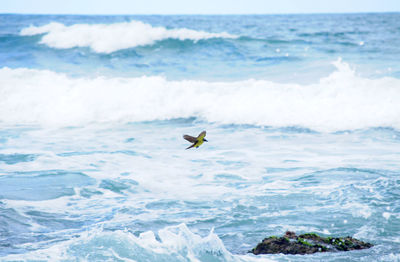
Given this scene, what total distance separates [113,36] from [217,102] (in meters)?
11.9

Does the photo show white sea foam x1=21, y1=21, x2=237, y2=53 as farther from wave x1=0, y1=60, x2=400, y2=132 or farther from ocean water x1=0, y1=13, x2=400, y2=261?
wave x1=0, y1=60, x2=400, y2=132

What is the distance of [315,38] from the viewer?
23250 millimetres

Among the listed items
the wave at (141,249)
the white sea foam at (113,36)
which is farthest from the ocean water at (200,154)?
the white sea foam at (113,36)

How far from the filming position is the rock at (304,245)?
14.6 ft

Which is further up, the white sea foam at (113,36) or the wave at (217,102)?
the white sea foam at (113,36)

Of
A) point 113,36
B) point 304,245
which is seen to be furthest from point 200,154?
point 113,36

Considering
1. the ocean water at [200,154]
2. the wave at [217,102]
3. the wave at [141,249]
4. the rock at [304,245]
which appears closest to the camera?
the wave at [141,249]

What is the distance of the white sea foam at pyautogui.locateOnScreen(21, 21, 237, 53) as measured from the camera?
73.2 ft

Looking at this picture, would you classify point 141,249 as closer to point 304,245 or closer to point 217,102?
point 304,245

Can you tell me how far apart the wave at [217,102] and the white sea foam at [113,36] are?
7.40 meters

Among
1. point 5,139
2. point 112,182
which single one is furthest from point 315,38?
point 112,182

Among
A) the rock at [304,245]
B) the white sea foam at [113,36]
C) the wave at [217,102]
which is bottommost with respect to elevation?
the rock at [304,245]

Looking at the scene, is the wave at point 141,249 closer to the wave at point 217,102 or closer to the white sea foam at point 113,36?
the wave at point 217,102

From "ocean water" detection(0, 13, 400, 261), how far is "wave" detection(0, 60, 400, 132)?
0.06 m
